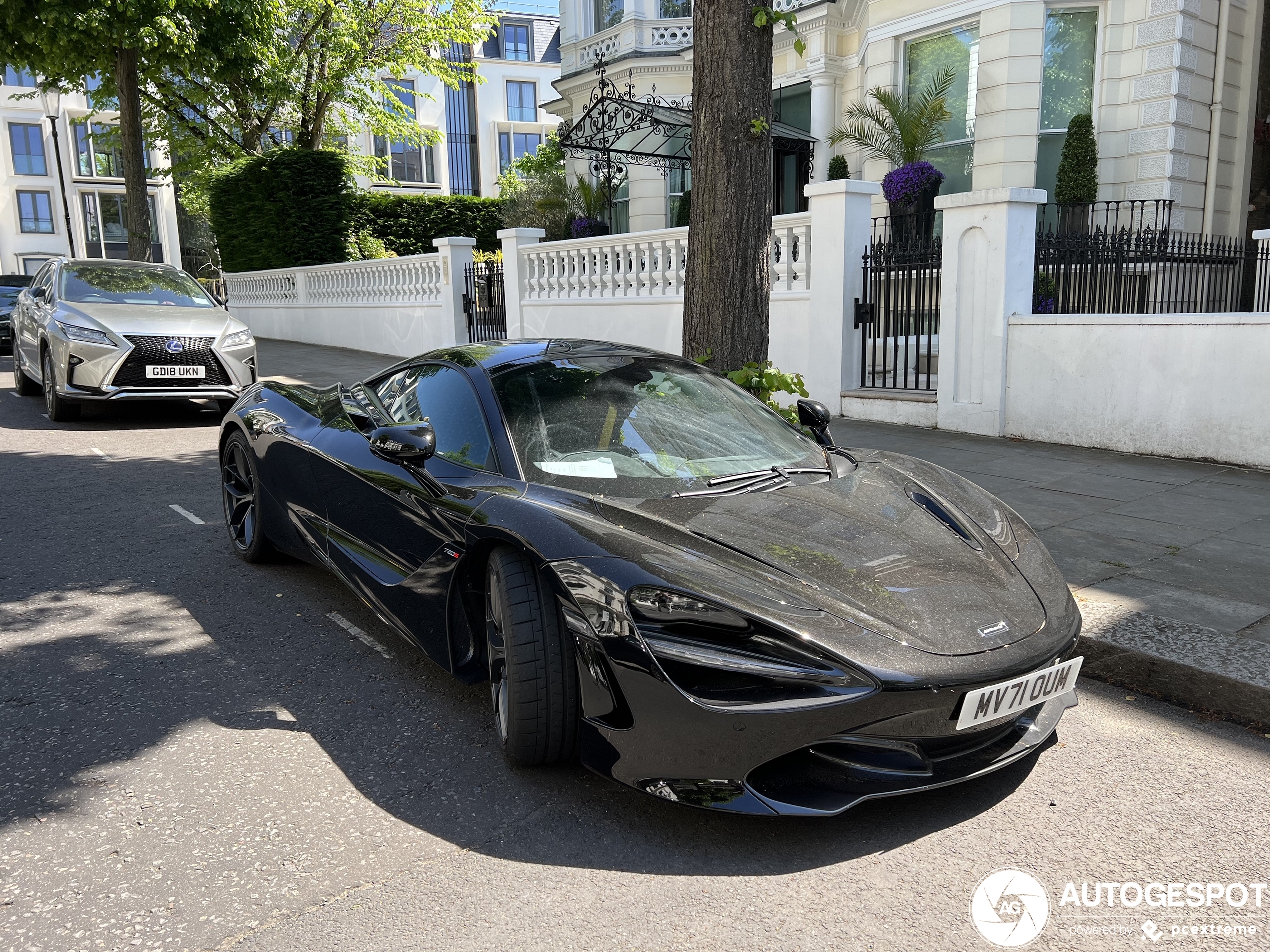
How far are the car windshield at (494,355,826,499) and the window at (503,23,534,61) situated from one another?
2520 inches

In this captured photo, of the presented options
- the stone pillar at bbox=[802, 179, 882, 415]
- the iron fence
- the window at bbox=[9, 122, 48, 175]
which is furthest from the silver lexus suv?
the window at bbox=[9, 122, 48, 175]

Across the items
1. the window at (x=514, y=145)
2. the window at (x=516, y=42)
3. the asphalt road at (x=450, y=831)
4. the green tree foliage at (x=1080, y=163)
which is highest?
the window at (x=516, y=42)

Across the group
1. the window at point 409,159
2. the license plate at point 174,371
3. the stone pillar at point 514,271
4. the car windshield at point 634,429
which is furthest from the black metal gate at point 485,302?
the window at point 409,159

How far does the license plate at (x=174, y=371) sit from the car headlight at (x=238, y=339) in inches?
12.9

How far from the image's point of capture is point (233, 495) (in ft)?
17.8

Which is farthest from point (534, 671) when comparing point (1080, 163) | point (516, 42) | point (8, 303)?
point (516, 42)

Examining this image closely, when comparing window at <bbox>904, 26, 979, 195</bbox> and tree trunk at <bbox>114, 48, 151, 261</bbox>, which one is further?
tree trunk at <bbox>114, 48, 151, 261</bbox>

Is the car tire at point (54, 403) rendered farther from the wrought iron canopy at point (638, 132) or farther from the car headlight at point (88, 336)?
the wrought iron canopy at point (638, 132)

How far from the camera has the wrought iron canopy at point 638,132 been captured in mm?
15867

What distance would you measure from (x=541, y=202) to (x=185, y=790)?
1975 cm

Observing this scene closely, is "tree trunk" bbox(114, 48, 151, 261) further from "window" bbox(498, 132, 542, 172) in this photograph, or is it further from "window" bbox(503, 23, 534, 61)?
"window" bbox(503, 23, 534, 61)

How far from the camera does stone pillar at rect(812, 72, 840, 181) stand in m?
16.5

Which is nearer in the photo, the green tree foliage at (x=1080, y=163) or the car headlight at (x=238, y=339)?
the car headlight at (x=238, y=339)

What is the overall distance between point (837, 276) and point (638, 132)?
448 inches
